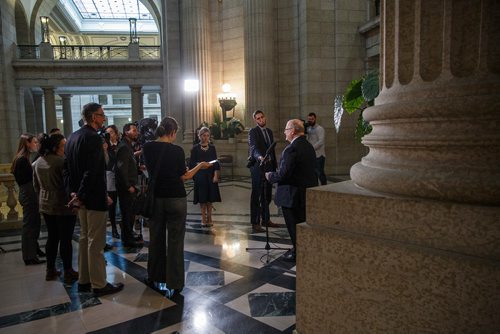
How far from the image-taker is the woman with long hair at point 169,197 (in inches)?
137

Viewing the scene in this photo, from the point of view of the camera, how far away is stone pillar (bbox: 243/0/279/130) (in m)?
12.5

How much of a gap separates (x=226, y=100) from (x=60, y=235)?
10.3 m

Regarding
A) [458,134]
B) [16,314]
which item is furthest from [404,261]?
[16,314]

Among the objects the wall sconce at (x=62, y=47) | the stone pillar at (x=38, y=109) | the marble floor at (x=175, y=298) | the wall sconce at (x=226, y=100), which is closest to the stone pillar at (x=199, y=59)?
the wall sconce at (x=226, y=100)

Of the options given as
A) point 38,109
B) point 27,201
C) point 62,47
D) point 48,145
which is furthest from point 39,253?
point 38,109

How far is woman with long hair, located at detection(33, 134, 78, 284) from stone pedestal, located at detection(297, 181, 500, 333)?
9.45ft

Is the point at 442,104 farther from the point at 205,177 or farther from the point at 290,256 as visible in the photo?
the point at 205,177

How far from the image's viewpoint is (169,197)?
3514 millimetres

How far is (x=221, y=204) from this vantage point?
26.9 feet

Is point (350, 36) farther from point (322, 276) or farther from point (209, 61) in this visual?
point (322, 276)

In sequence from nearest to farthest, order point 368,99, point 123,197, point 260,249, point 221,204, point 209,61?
point 368,99
point 260,249
point 123,197
point 221,204
point 209,61

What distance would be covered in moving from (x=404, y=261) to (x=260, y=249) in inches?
133

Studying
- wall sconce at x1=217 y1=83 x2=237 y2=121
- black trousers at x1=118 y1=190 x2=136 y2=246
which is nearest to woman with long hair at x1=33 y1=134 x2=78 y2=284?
black trousers at x1=118 y1=190 x2=136 y2=246

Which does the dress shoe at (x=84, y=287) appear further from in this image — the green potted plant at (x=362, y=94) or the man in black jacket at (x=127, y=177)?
the green potted plant at (x=362, y=94)
